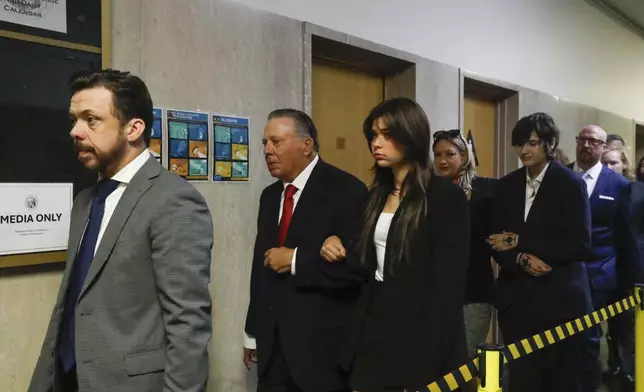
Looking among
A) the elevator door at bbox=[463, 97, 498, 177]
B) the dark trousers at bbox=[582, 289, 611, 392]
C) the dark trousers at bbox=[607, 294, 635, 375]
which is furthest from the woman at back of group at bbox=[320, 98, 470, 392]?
the elevator door at bbox=[463, 97, 498, 177]

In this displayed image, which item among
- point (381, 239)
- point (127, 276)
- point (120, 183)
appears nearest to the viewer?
point (127, 276)

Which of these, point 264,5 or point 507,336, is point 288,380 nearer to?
point 507,336

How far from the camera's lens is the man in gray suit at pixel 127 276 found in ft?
4.62

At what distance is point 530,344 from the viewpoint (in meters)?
2.33

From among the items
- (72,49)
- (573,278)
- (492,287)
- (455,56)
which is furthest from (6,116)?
(455,56)

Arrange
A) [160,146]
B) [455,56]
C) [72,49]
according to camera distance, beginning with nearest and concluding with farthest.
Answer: [72,49], [160,146], [455,56]

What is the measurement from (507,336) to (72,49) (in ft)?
7.56

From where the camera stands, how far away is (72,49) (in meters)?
1.99

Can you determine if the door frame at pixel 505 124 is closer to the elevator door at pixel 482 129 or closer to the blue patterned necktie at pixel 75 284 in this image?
the elevator door at pixel 482 129

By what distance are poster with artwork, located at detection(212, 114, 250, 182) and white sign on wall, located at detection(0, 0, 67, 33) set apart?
29.3 inches

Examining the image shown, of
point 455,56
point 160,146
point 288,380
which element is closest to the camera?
point 288,380

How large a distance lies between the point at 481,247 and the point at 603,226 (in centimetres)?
129

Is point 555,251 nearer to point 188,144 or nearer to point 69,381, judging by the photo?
point 188,144

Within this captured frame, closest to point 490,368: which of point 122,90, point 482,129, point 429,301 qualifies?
point 429,301
